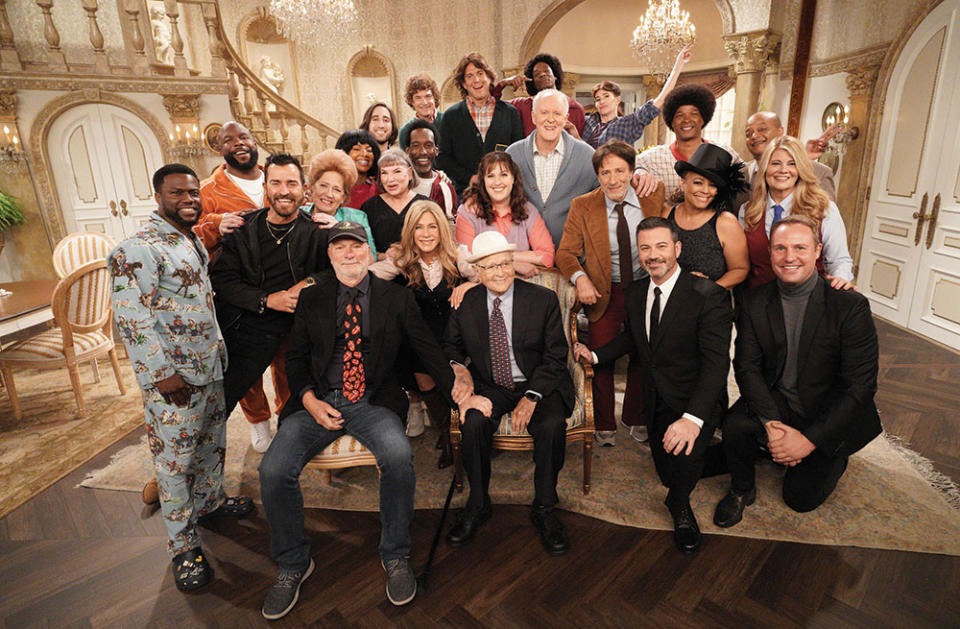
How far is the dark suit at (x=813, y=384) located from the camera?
2352 millimetres

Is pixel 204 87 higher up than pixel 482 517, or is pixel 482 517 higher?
pixel 204 87

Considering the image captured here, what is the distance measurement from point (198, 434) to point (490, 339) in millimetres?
1404

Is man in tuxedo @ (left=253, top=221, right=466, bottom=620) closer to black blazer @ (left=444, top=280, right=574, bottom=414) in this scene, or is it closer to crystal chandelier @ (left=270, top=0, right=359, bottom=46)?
black blazer @ (left=444, top=280, right=574, bottom=414)

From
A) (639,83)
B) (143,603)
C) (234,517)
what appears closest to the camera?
(143,603)

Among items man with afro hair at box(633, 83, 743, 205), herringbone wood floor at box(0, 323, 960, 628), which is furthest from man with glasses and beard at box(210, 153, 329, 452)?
man with afro hair at box(633, 83, 743, 205)

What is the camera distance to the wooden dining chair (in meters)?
3.72

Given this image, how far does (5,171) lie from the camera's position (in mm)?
6723

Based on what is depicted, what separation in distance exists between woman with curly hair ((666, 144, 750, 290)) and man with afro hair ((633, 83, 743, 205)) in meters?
0.35

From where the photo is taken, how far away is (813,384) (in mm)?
2453

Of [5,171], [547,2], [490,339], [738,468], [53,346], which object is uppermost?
[547,2]

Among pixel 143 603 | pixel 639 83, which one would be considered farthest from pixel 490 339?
pixel 639 83

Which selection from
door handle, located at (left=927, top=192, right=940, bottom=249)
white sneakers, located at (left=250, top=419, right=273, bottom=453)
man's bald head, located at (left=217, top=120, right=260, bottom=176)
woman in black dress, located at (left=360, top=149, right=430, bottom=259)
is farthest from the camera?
door handle, located at (left=927, top=192, right=940, bottom=249)

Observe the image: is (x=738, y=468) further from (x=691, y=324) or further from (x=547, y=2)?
(x=547, y=2)

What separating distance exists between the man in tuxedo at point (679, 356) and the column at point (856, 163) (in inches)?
184
